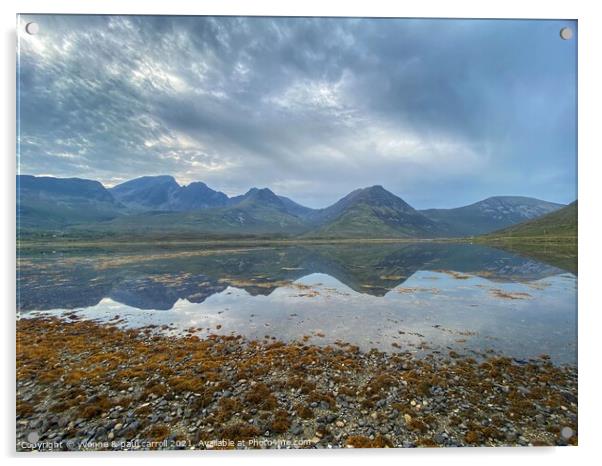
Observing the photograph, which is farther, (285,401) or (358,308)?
(358,308)

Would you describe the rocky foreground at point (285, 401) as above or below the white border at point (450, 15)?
below

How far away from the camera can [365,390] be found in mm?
7051

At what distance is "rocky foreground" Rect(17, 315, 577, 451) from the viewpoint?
5.89m

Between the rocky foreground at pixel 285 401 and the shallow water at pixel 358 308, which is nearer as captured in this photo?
the rocky foreground at pixel 285 401

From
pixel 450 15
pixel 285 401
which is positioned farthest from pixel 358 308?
pixel 450 15

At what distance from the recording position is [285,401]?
6.68m

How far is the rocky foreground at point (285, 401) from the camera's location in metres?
5.89

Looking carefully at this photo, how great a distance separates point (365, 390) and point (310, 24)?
535 inches

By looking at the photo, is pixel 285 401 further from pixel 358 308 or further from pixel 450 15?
pixel 450 15

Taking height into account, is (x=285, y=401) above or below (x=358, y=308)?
below

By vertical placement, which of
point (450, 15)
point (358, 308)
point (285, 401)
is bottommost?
point (285, 401)

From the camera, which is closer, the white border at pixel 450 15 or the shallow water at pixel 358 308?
the white border at pixel 450 15
